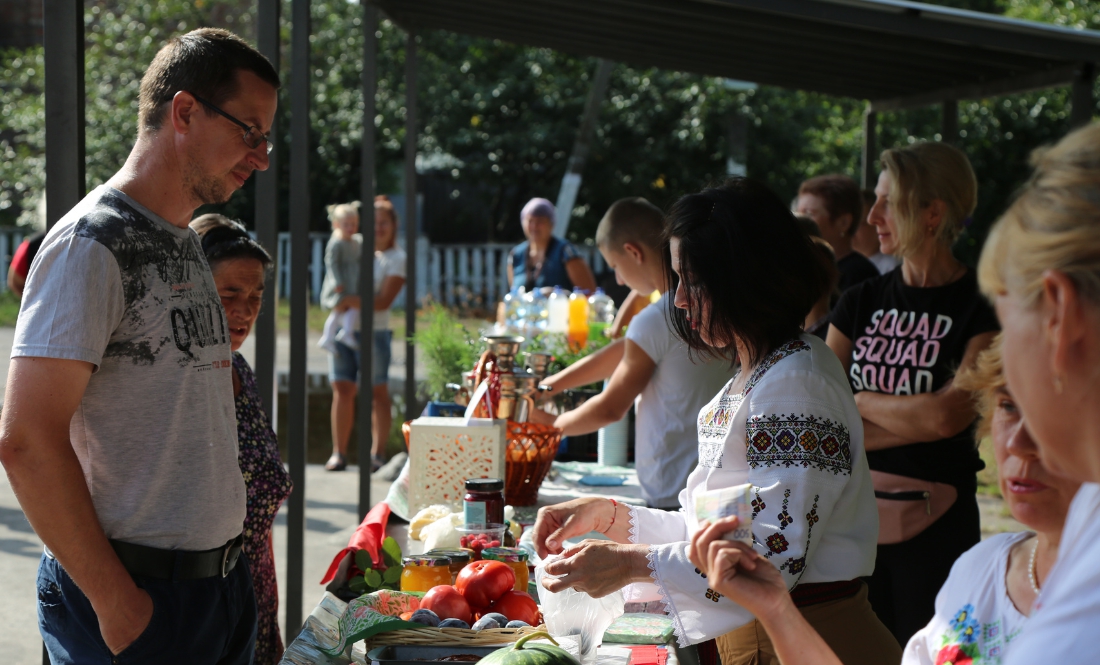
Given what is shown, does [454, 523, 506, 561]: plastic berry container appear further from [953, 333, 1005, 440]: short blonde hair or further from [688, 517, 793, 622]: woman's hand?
[953, 333, 1005, 440]: short blonde hair

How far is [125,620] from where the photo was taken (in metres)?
1.73

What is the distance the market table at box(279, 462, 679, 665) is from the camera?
1.84 m

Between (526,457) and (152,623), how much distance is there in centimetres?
136

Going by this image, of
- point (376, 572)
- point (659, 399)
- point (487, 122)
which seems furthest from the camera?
point (487, 122)

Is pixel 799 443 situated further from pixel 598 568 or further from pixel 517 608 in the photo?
pixel 517 608

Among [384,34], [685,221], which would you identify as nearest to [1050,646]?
[685,221]

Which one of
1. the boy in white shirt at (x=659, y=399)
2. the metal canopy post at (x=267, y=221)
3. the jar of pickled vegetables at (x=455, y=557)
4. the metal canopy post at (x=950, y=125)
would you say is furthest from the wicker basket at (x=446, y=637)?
the metal canopy post at (x=950, y=125)

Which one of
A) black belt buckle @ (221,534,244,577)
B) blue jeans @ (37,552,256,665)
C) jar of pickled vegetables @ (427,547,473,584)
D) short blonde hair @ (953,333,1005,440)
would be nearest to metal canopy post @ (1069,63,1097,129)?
short blonde hair @ (953,333,1005,440)

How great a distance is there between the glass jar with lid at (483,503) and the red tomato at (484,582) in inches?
14.6

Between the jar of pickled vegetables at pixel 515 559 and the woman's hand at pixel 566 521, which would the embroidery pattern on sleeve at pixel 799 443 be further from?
the jar of pickled vegetables at pixel 515 559

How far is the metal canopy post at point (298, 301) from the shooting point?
3645 millimetres

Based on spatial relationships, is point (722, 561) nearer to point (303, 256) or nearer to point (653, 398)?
point (653, 398)

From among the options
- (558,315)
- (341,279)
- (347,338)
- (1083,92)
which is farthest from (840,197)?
(341,279)

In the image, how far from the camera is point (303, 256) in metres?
3.71
